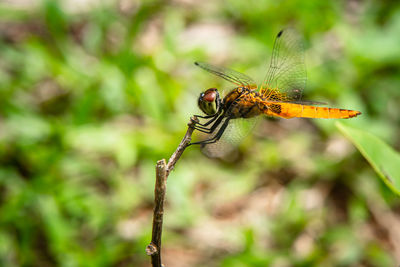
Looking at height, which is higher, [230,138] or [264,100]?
[264,100]

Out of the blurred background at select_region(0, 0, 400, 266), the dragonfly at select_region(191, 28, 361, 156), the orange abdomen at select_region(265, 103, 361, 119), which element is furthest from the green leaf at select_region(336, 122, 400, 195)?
the blurred background at select_region(0, 0, 400, 266)

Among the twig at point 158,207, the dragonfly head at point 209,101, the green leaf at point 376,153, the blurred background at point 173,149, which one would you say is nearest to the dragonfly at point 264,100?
the dragonfly head at point 209,101

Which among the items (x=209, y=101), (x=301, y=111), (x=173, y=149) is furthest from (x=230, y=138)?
(x=173, y=149)

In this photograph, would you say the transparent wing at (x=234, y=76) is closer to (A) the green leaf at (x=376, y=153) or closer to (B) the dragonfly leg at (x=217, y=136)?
(B) the dragonfly leg at (x=217, y=136)

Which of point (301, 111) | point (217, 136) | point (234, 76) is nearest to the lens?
point (217, 136)

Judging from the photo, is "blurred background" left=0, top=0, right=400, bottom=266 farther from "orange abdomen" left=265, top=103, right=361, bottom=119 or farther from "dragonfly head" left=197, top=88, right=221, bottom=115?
"dragonfly head" left=197, top=88, right=221, bottom=115

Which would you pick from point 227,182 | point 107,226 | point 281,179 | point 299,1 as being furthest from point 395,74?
point 107,226

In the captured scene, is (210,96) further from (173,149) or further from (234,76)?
(173,149)
